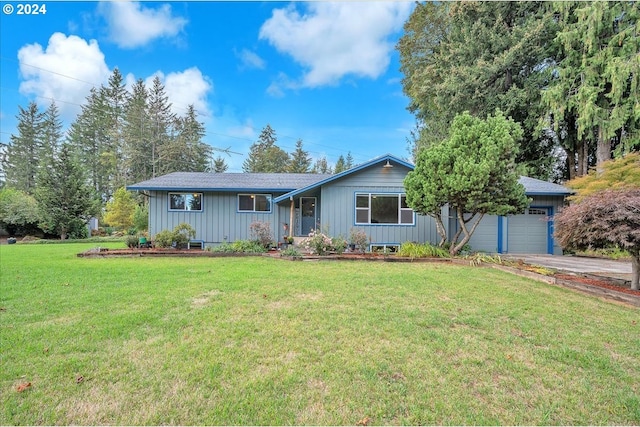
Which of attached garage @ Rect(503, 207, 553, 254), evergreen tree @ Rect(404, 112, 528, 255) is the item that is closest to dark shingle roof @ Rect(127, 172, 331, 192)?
evergreen tree @ Rect(404, 112, 528, 255)

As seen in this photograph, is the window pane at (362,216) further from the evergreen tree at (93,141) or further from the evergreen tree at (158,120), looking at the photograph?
the evergreen tree at (93,141)

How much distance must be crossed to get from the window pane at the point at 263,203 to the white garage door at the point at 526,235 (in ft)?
35.2

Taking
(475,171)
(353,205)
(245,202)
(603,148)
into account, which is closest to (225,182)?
(245,202)

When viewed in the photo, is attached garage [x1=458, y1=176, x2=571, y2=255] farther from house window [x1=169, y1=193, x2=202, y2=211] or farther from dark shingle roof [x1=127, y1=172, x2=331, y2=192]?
house window [x1=169, y1=193, x2=202, y2=211]

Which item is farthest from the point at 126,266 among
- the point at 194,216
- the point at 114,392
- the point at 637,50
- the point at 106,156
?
the point at 106,156

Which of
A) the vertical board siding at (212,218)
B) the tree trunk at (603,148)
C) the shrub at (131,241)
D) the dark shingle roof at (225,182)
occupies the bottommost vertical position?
the shrub at (131,241)

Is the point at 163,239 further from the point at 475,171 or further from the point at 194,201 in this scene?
the point at 475,171

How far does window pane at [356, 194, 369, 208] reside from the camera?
1189 cm

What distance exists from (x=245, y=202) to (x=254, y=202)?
408 millimetres

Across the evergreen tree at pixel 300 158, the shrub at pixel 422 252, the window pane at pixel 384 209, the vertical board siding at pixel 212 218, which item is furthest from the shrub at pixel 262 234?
the evergreen tree at pixel 300 158

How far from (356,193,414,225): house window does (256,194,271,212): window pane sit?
4259 mm

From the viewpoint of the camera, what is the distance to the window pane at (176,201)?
13055 mm

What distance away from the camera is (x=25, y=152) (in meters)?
35.8

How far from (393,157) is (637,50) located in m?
12.4
